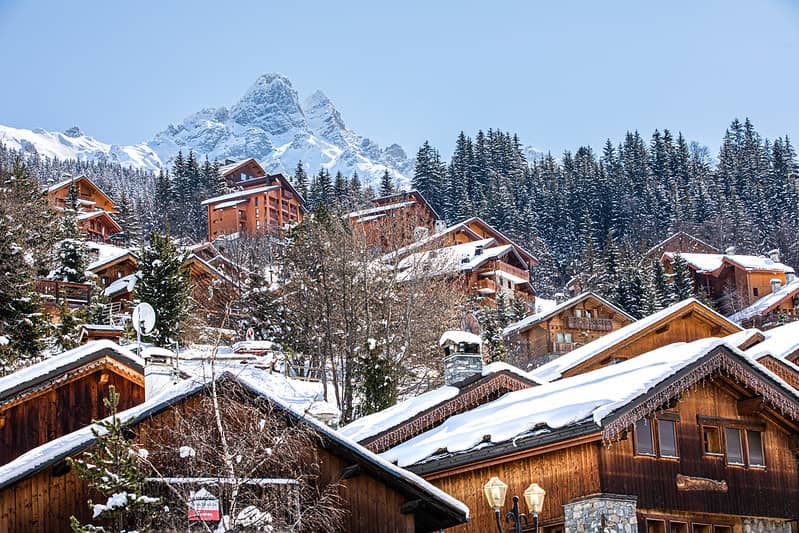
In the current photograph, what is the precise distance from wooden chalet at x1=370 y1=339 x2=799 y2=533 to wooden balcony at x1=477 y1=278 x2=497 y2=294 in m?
62.6

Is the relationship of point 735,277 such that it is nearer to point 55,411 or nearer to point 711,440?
point 711,440

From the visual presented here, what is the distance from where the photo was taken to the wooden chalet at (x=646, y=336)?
35812mm

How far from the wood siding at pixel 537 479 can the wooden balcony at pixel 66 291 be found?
119 ft

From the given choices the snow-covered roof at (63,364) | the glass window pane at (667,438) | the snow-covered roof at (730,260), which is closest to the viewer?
the snow-covered roof at (63,364)

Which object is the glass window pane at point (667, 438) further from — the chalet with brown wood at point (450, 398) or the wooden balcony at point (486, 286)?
the wooden balcony at point (486, 286)

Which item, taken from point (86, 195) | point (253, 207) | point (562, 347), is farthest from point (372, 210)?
point (86, 195)

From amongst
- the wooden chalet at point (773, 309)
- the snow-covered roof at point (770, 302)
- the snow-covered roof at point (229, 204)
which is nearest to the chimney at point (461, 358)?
the wooden chalet at point (773, 309)

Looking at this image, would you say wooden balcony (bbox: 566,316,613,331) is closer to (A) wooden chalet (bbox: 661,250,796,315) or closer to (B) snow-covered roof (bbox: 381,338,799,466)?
(A) wooden chalet (bbox: 661,250,796,315)

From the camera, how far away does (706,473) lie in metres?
23.3

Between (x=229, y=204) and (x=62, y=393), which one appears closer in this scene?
(x=62, y=393)

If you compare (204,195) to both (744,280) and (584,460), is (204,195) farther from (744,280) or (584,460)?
(584,460)

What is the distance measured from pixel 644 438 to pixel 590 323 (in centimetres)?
5261

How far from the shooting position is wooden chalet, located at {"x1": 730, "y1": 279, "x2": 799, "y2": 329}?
84.3 metres

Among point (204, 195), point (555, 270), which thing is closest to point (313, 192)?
point (204, 195)
